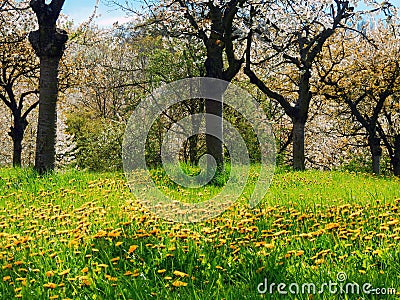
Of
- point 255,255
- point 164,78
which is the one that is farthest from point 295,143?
point 255,255

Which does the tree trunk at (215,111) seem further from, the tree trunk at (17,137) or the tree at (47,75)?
the tree trunk at (17,137)

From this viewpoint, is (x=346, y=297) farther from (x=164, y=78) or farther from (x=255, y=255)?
(x=164, y=78)

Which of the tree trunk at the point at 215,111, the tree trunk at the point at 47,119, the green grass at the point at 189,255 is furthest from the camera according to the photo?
the tree trunk at the point at 215,111

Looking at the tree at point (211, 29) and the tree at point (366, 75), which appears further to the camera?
the tree at point (366, 75)

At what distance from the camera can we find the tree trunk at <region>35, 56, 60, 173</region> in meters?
9.36

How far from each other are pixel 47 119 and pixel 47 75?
0.91m

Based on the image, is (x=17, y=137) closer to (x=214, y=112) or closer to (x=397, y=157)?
(x=214, y=112)

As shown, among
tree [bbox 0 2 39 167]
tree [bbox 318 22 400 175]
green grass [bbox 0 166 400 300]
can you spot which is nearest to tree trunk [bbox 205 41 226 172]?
green grass [bbox 0 166 400 300]

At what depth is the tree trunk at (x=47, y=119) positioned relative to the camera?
30.7ft

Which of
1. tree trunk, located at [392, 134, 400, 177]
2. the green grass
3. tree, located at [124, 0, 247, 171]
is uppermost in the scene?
tree, located at [124, 0, 247, 171]

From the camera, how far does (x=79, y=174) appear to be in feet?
30.2

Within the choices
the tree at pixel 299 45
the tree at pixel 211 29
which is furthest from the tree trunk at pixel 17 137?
the tree at pixel 211 29

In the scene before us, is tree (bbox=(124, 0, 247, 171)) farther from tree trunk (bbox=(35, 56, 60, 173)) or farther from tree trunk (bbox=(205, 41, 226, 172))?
tree trunk (bbox=(35, 56, 60, 173))

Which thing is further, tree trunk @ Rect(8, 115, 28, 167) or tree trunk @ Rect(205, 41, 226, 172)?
tree trunk @ Rect(8, 115, 28, 167)
